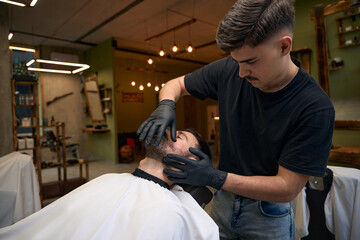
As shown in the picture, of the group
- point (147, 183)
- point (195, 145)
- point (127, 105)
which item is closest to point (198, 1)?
point (195, 145)

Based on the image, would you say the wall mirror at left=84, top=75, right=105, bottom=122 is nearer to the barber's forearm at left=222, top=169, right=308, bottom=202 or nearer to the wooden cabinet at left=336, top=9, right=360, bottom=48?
the wooden cabinet at left=336, top=9, right=360, bottom=48

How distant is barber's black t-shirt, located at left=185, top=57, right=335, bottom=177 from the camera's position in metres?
0.97

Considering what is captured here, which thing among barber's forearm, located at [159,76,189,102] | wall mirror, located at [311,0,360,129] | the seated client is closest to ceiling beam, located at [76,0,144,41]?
wall mirror, located at [311,0,360,129]

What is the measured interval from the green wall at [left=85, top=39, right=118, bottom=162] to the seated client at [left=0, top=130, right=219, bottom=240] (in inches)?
230

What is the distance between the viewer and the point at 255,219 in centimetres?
115

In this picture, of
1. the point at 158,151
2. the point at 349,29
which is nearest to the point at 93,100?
the point at 349,29

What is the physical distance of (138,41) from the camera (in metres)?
7.14

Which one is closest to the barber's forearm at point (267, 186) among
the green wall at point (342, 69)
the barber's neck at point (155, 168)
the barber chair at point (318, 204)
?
the barber's neck at point (155, 168)

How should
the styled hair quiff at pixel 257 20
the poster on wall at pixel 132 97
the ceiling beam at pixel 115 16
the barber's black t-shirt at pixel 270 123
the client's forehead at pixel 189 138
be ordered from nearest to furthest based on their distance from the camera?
the styled hair quiff at pixel 257 20 < the barber's black t-shirt at pixel 270 123 < the client's forehead at pixel 189 138 < the ceiling beam at pixel 115 16 < the poster on wall at pixel 132 97

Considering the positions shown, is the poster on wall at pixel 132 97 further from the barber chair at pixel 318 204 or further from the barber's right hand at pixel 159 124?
the barber's right hand at pixel 159 124

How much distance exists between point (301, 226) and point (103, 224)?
5.58 ft

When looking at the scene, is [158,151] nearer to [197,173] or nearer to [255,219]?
[197,173]

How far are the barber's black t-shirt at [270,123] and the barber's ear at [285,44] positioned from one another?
0.53 feet

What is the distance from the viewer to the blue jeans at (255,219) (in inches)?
44.4
